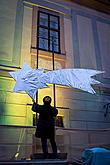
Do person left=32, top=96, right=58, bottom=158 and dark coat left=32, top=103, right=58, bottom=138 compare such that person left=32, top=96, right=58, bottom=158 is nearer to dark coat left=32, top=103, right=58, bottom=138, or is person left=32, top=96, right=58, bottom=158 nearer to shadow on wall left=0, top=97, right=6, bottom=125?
dark coat left=32, top=103, right=58, bottom=138

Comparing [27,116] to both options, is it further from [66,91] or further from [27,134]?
[66,91]

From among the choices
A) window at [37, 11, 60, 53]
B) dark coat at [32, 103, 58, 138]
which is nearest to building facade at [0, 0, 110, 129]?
window at [37, 11, 60, 53]

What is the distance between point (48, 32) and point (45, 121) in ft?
17.5

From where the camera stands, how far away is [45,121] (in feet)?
16.5

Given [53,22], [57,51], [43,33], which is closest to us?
[57,51]

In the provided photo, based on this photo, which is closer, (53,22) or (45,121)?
(45,121)

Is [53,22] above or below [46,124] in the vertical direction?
above

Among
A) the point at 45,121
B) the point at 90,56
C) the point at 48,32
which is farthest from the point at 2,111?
the point at 90,56

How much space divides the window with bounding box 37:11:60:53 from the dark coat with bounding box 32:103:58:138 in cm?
416

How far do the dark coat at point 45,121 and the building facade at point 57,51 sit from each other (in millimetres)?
2212

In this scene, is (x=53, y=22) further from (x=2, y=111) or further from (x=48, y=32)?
(x=2, y=111)

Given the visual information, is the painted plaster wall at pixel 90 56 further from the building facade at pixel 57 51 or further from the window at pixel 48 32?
the window at pixel 48 32

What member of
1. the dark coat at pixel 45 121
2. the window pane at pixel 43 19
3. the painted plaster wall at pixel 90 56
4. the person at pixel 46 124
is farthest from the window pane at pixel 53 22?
the dark coat at pixel 45 121

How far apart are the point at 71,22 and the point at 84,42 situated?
1234mm
